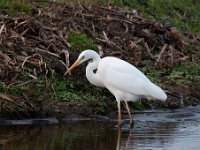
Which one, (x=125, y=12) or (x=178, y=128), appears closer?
(x=178, y=128)

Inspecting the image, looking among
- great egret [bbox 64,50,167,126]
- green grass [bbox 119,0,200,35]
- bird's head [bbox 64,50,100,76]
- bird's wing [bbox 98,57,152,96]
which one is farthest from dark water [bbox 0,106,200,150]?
green grass [bbox 119,0,200,35]

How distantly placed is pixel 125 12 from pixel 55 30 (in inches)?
135

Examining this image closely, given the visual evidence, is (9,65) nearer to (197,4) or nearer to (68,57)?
(68,57)

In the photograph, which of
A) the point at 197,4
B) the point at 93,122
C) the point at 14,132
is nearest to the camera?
the point at 14,132

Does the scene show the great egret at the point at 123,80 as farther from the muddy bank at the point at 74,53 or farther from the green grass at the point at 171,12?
the green grass at the point at 171,12

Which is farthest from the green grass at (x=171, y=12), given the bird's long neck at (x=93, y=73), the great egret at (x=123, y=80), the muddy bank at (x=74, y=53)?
the great egret at (x=123, y=80)

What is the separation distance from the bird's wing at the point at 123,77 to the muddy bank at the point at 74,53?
0.95m

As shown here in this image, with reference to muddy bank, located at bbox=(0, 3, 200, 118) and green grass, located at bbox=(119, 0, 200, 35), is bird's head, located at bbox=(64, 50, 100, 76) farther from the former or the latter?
green grass, located at bbox=(119, 0, 200, 35)

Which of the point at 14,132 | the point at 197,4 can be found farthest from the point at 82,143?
the point at 197,4

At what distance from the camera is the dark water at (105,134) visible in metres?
11.4

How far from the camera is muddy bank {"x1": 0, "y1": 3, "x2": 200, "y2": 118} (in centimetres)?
1397

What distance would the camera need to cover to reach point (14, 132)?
41.0 ft

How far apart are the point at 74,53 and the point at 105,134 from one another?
10.7ft

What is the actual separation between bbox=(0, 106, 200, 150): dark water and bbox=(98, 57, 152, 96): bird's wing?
0.68m
